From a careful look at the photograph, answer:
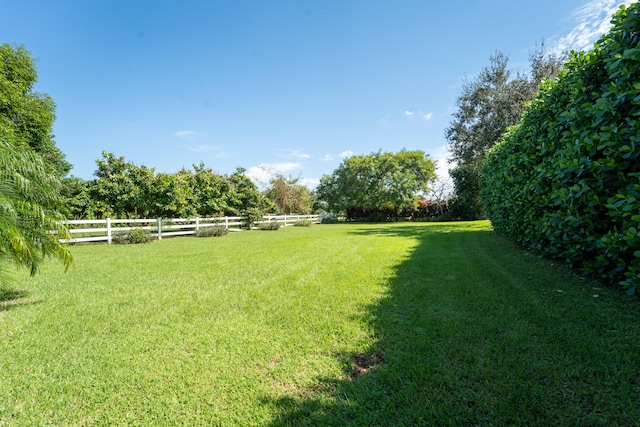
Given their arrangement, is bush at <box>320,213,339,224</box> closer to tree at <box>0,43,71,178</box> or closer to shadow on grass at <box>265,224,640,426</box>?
tree at <box>0,43,71,178</box>

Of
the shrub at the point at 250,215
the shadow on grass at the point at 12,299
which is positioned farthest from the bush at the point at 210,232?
the shadow on grass at the point at 12,299

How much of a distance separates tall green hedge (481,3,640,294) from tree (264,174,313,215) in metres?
23.8

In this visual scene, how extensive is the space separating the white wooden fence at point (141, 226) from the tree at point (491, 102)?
1543 centimetres

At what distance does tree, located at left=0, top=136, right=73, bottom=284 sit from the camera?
2906 millimetres

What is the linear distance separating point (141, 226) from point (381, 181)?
23457 millimetres

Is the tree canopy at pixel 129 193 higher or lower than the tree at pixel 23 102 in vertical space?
lower

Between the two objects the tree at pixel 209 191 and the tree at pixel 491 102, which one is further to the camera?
the tree at pixel 209 191

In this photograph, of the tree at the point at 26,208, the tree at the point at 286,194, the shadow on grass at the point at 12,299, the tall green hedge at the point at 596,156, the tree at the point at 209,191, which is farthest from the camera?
the tree at the point at 286,194

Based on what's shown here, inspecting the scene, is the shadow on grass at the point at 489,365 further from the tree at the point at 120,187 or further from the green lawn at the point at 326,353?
the tree at the point at 120,187

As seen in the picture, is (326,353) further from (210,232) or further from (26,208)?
(210,232)

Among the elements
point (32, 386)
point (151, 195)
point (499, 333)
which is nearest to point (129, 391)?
point (32, 386)

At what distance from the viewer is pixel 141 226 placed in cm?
1327

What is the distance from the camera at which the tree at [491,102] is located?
1419 centimetres

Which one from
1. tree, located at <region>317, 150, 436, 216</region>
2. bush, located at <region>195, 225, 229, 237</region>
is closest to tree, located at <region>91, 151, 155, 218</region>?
bush, located at <region>195, 225, 229, 237</region>
